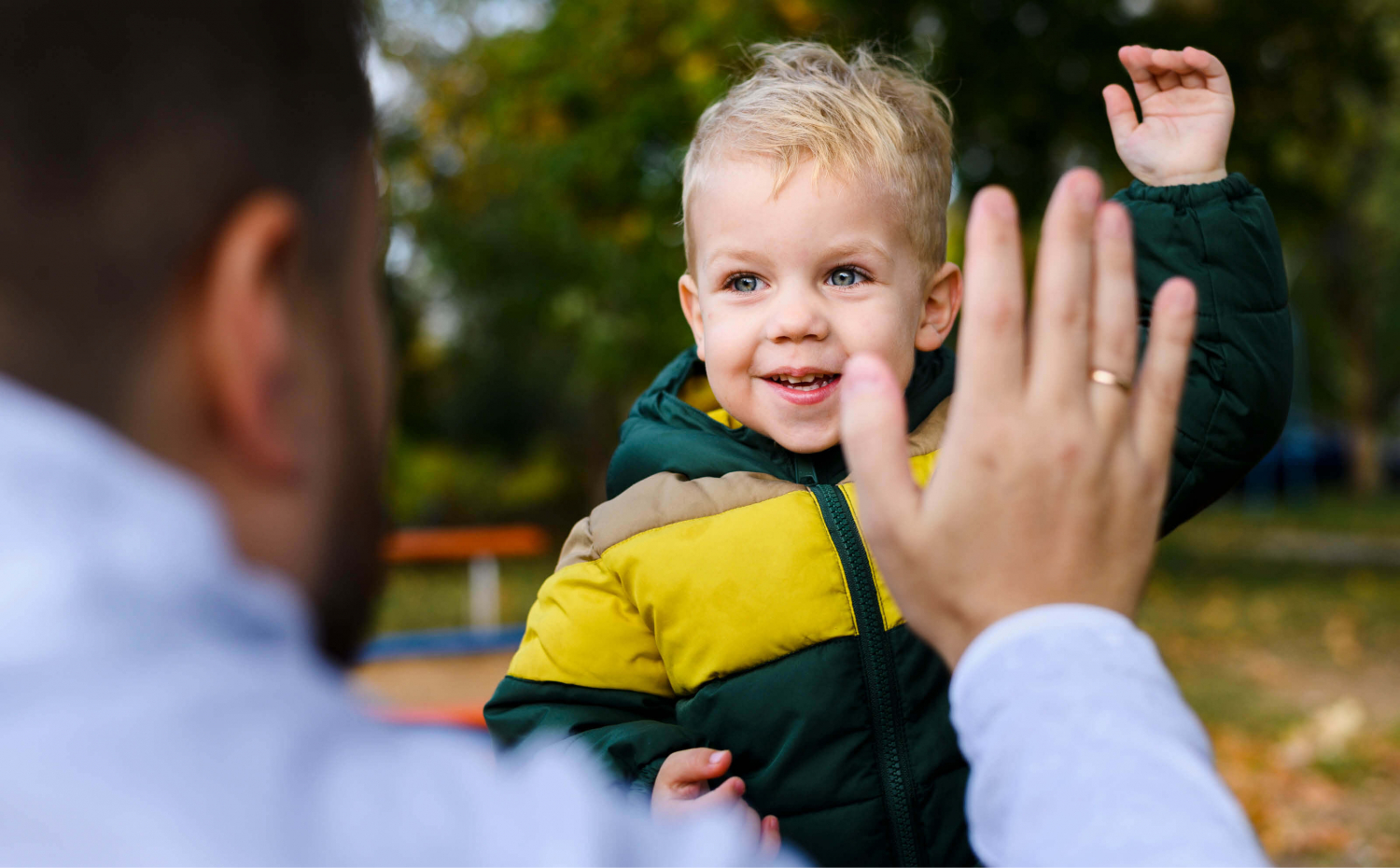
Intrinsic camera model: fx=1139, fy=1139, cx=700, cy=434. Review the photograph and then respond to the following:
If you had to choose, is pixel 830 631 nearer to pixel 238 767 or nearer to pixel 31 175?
pixel 238 767

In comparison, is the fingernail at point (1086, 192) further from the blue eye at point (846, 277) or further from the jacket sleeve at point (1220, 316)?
the blue eye at point (846, 277)

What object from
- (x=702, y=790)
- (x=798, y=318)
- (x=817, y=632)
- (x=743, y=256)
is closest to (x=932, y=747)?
(x=817, y=632)

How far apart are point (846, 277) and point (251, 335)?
1.12 meters

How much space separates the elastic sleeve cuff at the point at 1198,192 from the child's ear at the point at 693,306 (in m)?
0.69

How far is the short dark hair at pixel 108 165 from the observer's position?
2.26 feet

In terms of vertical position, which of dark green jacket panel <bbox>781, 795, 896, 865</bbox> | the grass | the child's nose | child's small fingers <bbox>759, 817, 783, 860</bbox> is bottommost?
the grass

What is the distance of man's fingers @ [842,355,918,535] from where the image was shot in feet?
2.99

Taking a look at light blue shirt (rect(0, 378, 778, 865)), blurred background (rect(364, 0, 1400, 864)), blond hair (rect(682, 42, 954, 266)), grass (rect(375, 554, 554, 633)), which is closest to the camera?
light blue shirt (rect(0, 378, 778, 865))

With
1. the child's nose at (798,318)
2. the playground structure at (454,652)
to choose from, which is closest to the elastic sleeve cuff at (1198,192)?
the child's nose at (798,318)

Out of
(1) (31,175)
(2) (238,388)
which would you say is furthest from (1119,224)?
(1) (31,175)

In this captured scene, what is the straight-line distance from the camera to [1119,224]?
3.05 ft

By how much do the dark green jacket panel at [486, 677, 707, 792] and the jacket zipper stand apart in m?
Result: 0.25

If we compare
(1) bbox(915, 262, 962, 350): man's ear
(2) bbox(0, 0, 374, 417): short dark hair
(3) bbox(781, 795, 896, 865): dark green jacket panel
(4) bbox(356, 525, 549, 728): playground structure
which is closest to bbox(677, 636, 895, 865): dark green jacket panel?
(3) bbox(781, 795, 896, 865): dark green jacket panel

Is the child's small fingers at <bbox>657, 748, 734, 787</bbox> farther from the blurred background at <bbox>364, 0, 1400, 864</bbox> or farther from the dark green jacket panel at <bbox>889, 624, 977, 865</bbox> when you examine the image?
the blurred background at <bbox>364, 0, 1400, 864</bbox>
